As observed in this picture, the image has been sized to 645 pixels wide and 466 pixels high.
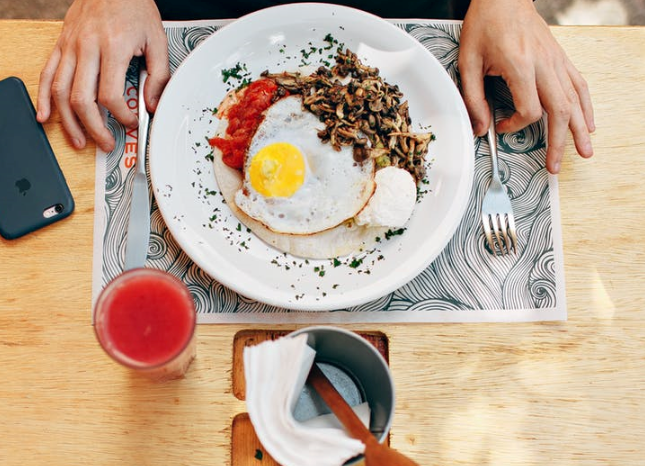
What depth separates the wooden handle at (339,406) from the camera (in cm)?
117

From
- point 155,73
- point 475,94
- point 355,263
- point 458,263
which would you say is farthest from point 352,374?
point 155,73

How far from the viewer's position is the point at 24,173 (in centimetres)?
156

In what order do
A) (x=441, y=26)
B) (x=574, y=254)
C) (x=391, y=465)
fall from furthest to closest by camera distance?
(x=441, y=26) < (x=574, y=254) < (x=391, y=465)

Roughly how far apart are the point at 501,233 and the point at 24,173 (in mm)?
1309

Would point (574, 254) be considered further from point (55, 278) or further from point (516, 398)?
point (55, 278)

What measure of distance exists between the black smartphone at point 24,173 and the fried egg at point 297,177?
0.50 meters

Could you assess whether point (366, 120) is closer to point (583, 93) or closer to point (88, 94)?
point (583, 93)

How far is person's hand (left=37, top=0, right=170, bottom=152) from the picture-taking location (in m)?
1.56

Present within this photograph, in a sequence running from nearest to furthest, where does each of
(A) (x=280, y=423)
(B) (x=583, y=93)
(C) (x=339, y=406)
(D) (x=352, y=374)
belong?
(A) (x=280, y=423) < (C) (x=339, y=406) < (D) (x=352, y=374) < (B) (x=583, y=93)

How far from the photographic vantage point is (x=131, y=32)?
61.7 inches

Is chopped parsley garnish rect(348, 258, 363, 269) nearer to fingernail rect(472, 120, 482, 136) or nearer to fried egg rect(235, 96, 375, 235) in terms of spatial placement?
fried egg rect(235, 96, 375, 235)

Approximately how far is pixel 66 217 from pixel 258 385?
0.79 meters

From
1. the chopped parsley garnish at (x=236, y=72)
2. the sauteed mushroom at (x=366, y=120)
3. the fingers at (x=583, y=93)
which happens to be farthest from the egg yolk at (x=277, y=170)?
the fingers at (x=583, y=93)

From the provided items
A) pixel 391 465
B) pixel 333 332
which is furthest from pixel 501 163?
pixel 391 465
